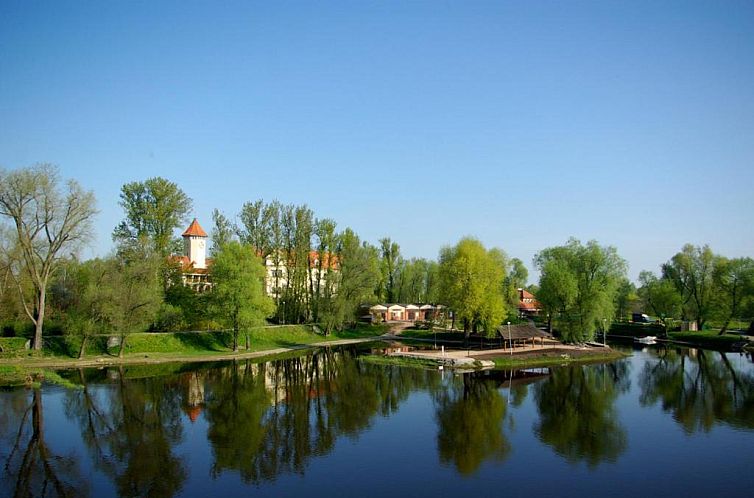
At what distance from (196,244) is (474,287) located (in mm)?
36113

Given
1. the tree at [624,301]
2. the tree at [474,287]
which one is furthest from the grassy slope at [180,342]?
the tree at [624,301]

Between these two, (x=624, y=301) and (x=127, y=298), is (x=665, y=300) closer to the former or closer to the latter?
(x=624, y=301)

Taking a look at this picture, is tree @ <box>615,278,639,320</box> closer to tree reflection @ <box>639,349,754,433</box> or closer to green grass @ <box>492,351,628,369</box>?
tree reflection @ <box>639,349,754,433</box>

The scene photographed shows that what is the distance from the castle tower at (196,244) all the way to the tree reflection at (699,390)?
1966 inches

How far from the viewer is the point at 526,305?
298 feet

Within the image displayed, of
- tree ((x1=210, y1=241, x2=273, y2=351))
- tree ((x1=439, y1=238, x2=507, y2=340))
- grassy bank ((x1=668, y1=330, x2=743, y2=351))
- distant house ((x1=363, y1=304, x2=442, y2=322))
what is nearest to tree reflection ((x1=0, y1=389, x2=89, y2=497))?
tree ((x1=210, y1=241, x2=273, y2=351))

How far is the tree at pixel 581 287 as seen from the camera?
2057 inches

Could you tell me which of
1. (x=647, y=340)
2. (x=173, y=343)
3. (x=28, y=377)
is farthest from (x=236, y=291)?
(x=647, y=340)

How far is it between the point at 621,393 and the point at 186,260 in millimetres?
48561

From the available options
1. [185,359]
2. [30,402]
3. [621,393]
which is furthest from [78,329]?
[621,393]

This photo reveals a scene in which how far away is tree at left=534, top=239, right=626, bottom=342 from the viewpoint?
5225 centimetres

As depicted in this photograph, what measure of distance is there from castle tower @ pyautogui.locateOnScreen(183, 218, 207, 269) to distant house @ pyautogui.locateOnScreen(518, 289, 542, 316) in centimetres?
4716

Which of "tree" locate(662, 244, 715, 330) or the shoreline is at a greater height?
"tree" locate(662, 244, 715, 330)

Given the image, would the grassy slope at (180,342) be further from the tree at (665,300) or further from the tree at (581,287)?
the tree at (665,300)
